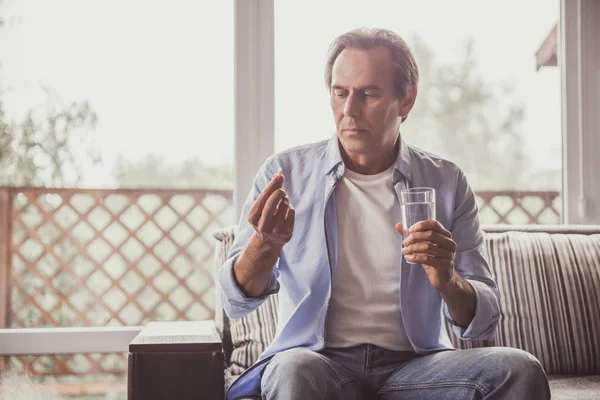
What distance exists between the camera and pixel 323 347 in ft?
5.04

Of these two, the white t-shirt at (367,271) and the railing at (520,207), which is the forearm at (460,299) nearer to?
the white t-shirt at (367,271)

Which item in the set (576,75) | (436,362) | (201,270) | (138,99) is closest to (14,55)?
(138,99)

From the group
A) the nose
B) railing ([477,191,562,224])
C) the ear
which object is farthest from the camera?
railing ([477,191,562,224])

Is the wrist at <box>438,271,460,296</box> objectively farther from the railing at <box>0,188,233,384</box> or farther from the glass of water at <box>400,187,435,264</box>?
the railing at <box>0,188,233,384</box>

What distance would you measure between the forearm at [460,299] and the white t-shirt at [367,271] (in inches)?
5.5

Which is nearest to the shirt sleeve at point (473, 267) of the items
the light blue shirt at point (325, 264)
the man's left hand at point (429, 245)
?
the light blue shirt at point (325, 264)

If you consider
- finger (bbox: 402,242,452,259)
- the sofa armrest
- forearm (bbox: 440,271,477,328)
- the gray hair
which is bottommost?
the sofa armrest

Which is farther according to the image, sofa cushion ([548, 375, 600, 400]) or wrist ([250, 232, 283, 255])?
sofa cushion ([548, 375, 600, 400])

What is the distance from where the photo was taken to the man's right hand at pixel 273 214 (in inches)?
52.7

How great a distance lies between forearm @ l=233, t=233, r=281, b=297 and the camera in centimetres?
Answer: 143

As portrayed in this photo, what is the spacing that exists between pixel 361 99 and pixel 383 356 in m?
0.64

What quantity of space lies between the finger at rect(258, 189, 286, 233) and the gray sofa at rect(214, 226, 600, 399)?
0.67 metres

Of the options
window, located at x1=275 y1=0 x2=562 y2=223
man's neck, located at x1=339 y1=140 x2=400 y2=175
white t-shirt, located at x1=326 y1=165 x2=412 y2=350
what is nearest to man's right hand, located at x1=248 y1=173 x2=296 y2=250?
white t-shirt, located at x1=326 y1=165 x2=412 y2=350

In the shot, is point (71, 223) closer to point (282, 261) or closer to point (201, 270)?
point (201, 270)
